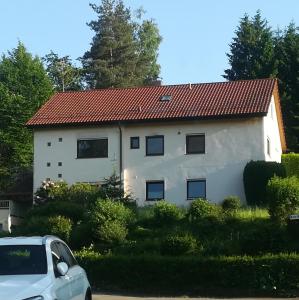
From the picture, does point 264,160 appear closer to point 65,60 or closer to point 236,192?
point 236,192

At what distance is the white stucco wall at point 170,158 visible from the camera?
118 feet

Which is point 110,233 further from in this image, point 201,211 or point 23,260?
point 23,260

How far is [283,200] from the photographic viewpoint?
2603 cm

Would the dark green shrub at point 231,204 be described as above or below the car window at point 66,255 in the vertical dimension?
above

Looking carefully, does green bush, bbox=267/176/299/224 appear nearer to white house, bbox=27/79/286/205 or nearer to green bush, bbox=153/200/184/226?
green bush, bbox=153/200/184/226

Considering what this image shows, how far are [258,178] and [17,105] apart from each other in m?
27.2

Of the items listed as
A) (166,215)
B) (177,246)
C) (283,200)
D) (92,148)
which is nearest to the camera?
(177,246)

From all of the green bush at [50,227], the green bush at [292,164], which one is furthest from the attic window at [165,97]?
the green bush at [50,227]

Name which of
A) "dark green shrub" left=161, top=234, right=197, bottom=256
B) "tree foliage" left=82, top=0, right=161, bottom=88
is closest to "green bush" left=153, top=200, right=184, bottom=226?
"dark green shrub" left=161, top=234, right=197, bottom=256

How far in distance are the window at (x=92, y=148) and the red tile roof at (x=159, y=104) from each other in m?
1.09

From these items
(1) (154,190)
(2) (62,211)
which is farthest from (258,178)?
(2) (62,211)

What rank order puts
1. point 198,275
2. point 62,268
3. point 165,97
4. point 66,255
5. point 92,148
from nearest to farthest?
point 62,268
point 66,255
point 198,275
point 92,148
point 165,97

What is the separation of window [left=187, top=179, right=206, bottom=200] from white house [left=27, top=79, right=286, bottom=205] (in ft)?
0.17

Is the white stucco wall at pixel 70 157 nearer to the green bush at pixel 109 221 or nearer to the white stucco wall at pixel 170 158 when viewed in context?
the white stucco wall at pixel 170 158
